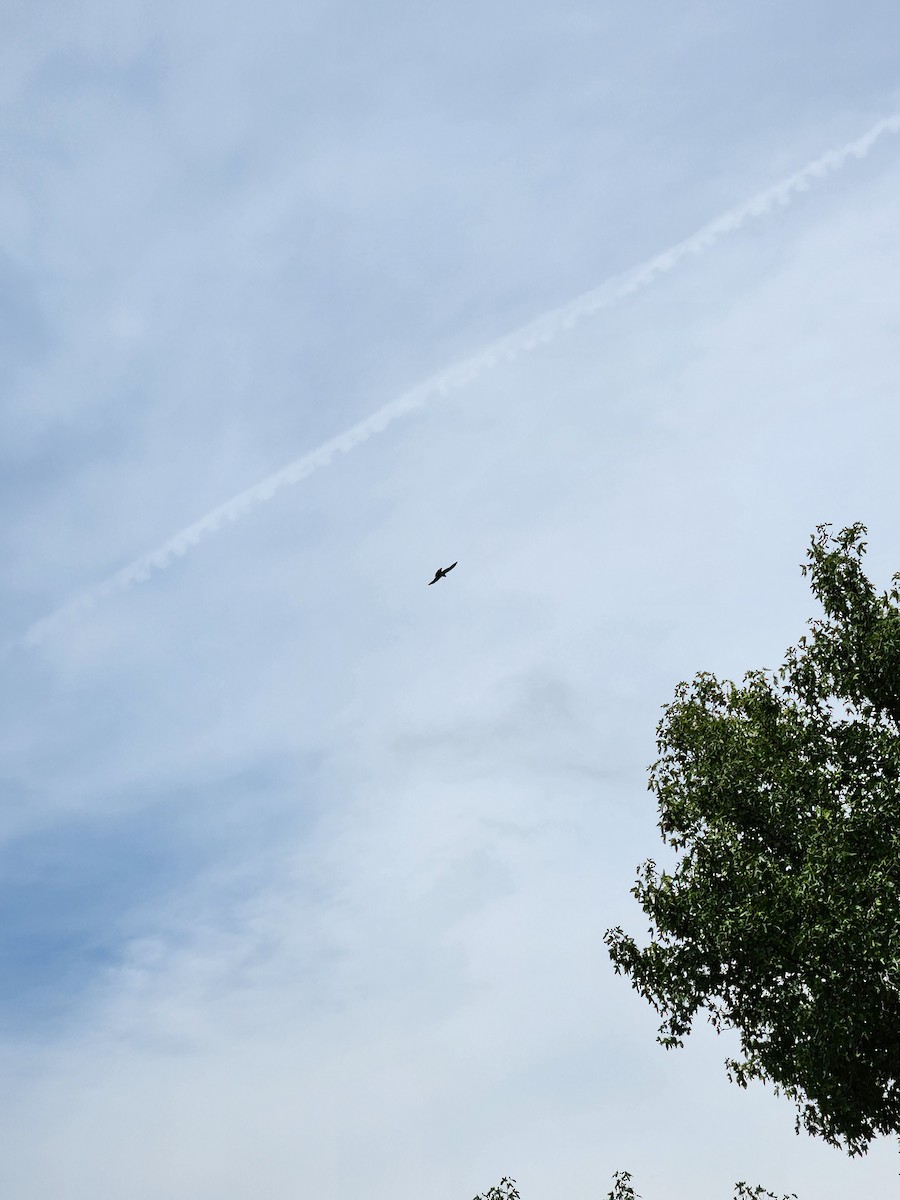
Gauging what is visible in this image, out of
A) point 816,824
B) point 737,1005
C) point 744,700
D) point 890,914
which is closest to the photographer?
point 890,914

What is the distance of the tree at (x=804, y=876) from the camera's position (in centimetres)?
2384

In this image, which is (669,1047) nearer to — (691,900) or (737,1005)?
(737,1005)

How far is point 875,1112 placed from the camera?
83.6ft

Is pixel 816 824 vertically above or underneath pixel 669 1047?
above

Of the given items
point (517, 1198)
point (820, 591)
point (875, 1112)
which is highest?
point (820, 591)

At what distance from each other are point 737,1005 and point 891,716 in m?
8.38

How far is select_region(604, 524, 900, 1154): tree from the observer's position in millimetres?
23844

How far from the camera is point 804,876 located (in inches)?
957

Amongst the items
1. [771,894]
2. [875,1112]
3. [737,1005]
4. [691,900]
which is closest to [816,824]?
[771,894]

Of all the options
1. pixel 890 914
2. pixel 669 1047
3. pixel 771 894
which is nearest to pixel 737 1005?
pixel 669 1047

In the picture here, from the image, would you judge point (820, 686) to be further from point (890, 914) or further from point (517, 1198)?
point (517, 1198)

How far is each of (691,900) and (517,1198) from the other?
9.50 m

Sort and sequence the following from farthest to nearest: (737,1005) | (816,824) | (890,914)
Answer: (737,1005) < (816,824) < (890,914)

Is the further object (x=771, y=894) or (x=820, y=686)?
(x=820, y=686)
